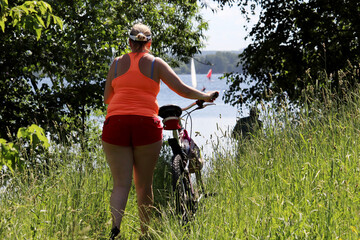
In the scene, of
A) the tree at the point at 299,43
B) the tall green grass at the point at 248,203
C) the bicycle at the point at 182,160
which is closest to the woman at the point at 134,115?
the tall green grass at the point at 248,203

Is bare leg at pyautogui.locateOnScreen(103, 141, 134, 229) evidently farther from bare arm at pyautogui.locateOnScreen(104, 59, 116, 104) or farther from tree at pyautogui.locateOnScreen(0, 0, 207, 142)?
tree at pyautogui.locateOnScreen(0, 0, 207, 142)

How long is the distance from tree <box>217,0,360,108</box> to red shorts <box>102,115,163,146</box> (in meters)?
7.42

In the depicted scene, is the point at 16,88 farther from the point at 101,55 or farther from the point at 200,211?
the point at 200,211

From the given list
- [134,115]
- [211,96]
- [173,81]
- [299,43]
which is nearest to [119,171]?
[134,115]

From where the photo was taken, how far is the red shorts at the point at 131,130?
394cm

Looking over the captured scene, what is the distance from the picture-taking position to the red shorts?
3943 mm

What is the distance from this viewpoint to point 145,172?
13.7ft

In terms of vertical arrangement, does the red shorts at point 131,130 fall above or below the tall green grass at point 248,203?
above

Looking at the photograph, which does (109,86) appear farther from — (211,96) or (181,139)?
(181,139)

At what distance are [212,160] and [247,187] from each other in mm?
924

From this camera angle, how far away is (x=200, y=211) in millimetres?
3795

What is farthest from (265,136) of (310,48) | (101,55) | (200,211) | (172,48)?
(172,48)

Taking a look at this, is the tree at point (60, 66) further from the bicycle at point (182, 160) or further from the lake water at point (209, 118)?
the bicycle at point (182, 160)

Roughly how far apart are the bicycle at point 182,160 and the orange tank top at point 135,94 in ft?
2.43
